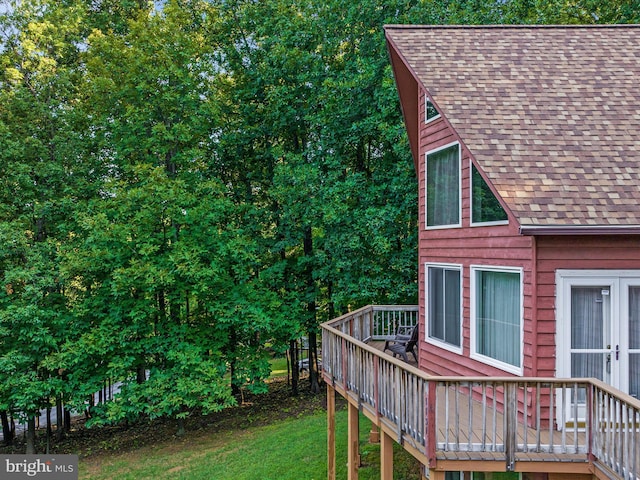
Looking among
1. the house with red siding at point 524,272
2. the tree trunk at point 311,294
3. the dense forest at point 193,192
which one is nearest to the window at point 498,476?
the house with red siding at point 524,272

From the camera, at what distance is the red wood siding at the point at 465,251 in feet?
20.2

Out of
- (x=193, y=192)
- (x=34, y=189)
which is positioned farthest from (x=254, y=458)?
(x=34, y=189)

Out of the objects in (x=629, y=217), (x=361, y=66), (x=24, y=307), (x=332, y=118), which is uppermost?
(x=361, y=66)

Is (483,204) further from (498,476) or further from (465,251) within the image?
(498,476)

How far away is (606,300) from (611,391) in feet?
4.93

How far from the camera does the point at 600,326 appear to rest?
19.8ft

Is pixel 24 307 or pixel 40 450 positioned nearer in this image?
pixel 24 307

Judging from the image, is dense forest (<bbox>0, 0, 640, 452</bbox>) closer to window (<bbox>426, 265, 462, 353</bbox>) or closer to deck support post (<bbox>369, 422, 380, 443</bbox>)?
deck support post (<bbox>369, 422, 380, 443</bbox>)

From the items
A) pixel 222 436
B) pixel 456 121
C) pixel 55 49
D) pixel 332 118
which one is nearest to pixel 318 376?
pixel 222 436

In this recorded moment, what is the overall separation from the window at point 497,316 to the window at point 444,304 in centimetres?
49

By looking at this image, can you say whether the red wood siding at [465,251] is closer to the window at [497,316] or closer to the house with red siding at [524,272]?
the house with red siding at [524,272]

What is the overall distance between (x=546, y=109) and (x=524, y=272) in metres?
2.75

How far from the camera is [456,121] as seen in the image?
7.11 m

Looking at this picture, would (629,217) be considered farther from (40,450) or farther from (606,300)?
(40,450)
